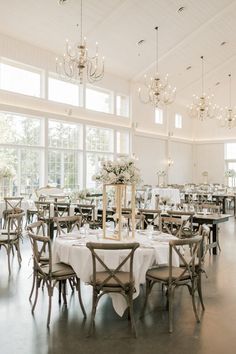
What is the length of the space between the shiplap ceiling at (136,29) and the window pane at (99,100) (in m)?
1.02

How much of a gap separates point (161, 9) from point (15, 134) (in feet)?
19.6

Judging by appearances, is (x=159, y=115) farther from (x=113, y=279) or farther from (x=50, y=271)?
(x=113, y=279)

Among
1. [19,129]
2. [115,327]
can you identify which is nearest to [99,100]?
[19,129]

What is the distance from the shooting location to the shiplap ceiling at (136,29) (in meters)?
10.2

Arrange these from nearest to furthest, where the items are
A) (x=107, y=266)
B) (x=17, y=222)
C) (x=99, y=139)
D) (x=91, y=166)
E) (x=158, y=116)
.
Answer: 1. (x=107, y=266)
2. (x=17, y=222)
3. (x=91, y=166)
4. (x=99, y=139)
5. (x=158, y=116)

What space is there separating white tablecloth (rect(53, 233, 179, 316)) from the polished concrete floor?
0.37 meters

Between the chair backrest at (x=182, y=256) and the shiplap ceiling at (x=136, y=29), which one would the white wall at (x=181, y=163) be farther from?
the chair backrest at (x=182, y=256)

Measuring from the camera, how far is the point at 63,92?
532 inches

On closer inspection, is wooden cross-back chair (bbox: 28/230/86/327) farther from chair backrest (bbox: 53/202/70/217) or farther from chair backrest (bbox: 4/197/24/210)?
chair backrest (bbox: 4/197/24/210)

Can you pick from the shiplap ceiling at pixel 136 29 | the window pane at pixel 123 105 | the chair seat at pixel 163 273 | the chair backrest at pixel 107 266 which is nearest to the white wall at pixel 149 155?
the window pane at pixel 123 105

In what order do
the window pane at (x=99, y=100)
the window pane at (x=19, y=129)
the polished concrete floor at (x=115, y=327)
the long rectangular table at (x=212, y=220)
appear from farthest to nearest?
the window pane at (x=99, y=100) < the window pane at (x=19, y=129) < the long rectangular table at (x=212, y=220) < the polished concrete floor at (x=115, y=327)

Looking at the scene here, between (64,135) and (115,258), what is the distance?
1018 centimetres

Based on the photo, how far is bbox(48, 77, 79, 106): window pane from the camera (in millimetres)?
13086

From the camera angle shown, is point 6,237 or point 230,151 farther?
point 230,151
